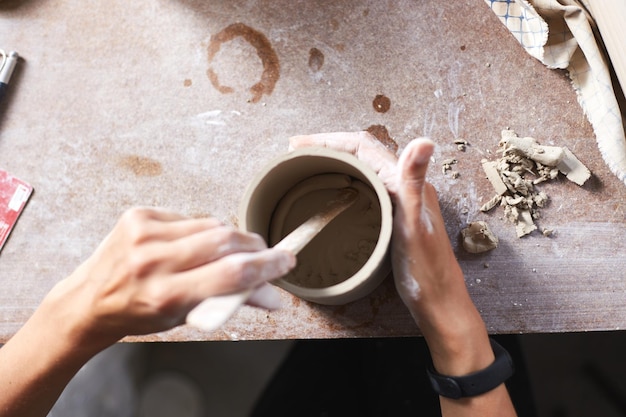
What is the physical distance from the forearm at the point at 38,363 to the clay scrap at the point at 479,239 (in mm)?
686

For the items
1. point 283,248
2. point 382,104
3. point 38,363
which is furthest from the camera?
point 382,104

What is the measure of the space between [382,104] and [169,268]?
602 millimetres

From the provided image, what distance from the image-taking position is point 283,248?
0.68 metres

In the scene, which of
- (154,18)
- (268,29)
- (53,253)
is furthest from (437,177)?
(53,253)

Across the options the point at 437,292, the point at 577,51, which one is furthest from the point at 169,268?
the point at 577,51

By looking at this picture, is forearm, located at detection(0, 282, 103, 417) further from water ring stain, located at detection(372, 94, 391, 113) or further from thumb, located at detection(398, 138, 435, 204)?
water ring stain, located at detection(372, 94, 391, 113)

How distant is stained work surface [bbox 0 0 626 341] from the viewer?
3.13 ft

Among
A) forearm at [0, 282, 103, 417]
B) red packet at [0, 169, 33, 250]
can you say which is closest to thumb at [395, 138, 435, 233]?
forearm at [0, 282, 103, 417]

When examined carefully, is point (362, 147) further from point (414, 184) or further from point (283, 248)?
point (283, 248)

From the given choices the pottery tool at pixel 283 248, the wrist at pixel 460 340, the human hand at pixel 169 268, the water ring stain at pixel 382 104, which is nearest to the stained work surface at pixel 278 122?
the water ring stain at pixel 382 104

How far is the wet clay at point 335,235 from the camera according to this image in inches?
33.7

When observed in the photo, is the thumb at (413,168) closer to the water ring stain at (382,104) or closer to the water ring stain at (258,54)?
the water ring stain at (382,104)

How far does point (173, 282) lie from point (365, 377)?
0.82m

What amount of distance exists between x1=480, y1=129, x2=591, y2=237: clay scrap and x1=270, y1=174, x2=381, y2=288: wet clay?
0.86ft
